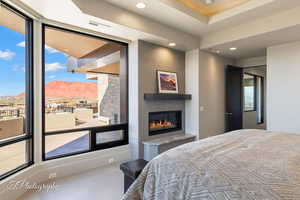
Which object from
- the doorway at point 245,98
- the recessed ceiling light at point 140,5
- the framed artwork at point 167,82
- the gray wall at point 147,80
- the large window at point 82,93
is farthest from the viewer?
the doorway at point 245,98

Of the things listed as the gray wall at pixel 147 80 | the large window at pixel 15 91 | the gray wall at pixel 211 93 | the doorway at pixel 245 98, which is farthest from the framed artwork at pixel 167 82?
the large window at pixel 15 91

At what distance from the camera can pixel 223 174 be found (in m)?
1.18

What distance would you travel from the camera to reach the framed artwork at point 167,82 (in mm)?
4030

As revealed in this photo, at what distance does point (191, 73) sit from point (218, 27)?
124 centimetres

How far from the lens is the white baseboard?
7.58 ft

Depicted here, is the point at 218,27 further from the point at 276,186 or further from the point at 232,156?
the point at 276,186

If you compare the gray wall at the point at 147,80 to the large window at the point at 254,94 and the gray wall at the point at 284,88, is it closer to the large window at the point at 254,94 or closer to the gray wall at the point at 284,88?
the gray wall at the point at 284,88

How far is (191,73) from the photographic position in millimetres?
4535

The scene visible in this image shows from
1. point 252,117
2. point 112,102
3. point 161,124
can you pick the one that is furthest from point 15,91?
point 252,117

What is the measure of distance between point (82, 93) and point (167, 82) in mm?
1938

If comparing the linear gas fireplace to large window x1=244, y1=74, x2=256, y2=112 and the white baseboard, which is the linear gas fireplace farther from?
large window x1=244, y1=74, x2=256, y2=112

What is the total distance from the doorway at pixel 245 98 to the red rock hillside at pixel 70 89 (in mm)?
3892

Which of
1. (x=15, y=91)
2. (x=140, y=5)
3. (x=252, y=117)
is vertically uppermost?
(x=140, y=5)

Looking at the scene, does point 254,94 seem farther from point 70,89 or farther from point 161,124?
point 70,89
